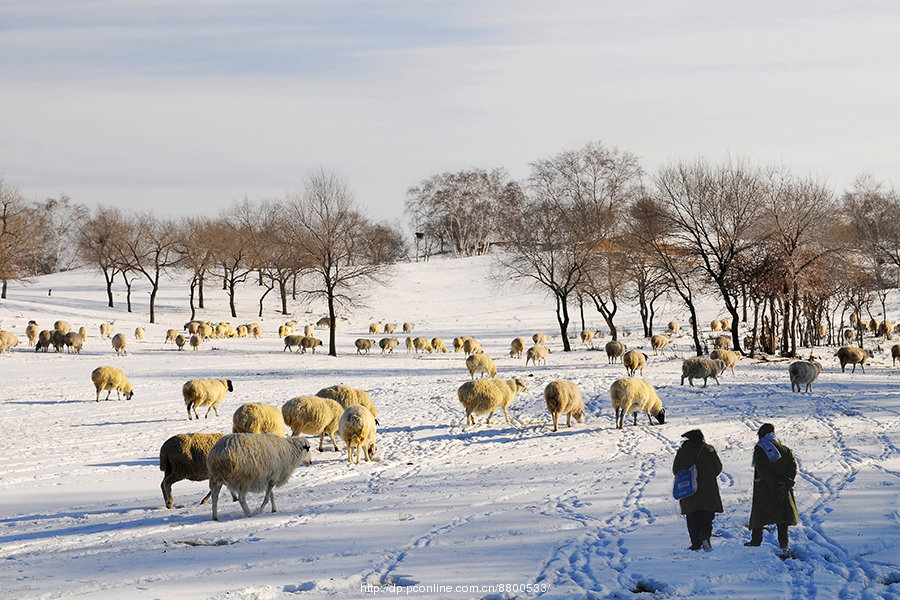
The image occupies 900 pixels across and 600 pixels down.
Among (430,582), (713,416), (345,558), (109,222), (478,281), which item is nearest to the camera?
(430,582)

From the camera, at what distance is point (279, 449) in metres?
10.7

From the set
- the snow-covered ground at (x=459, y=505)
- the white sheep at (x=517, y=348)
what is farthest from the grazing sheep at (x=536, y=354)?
the snow-covered ground at (x=459, y=505)

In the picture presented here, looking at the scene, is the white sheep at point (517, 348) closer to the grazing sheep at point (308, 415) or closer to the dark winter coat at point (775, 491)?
the grazing sheep at point (308, 415)

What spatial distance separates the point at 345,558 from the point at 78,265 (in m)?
108

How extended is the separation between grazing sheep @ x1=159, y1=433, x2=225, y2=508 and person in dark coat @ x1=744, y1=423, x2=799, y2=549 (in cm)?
741

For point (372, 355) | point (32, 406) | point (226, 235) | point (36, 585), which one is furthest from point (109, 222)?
point (36, 585)

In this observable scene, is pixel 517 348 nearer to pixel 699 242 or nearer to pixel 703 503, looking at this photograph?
pixel 699 242

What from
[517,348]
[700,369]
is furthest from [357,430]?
[517,348]

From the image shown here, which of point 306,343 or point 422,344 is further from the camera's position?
point 422,344

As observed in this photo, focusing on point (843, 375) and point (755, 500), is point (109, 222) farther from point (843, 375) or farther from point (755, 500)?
point (755, 500)

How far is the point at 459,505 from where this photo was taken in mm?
10477

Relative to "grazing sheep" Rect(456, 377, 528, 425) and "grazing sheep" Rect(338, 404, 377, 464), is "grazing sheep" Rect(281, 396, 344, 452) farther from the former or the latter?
"grazing sheep" Rect(456, 377, 528, 425)

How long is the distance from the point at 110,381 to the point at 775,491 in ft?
65.5

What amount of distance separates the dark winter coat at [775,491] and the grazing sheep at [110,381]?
1934 cm
